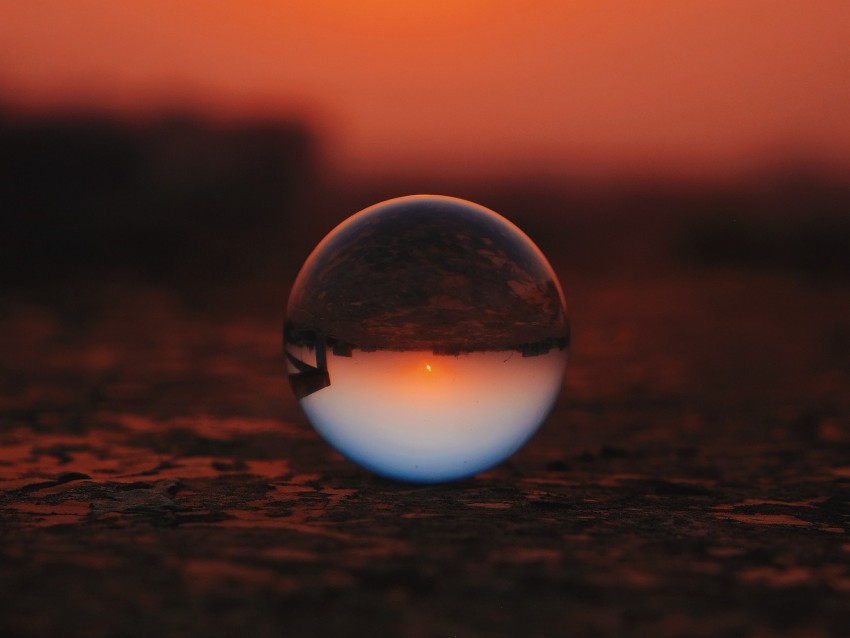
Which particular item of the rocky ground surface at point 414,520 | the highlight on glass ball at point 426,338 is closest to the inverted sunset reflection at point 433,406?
the highlight on glass ball at point 426,338

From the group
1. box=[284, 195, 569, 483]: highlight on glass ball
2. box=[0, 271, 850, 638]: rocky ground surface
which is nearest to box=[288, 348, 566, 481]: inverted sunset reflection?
box=[284, 195, 569, 483]: highlight on glass ball

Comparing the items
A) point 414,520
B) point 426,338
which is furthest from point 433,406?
point 414,520

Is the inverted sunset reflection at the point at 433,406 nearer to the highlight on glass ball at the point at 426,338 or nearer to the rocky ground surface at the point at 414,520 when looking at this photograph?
the highlight on glass ball at the point at 426,338

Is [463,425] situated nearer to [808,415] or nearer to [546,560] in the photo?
[546,560]

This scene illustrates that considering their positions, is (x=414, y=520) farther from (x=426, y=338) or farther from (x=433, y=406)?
(x=426, y=338)

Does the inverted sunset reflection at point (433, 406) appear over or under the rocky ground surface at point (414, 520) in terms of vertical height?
over

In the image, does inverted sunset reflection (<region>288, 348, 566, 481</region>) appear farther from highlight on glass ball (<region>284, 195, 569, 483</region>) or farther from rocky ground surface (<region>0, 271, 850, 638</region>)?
rocky ground surface (<region>0, 271, 850, 638</region>)
